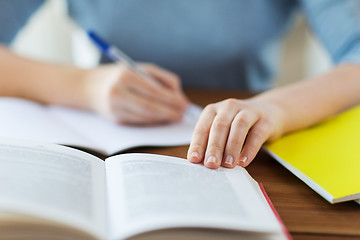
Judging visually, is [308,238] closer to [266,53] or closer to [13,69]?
[13,69]

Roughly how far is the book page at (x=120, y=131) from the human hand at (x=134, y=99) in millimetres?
15

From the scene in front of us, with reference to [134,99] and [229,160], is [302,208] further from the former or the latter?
[134,99]

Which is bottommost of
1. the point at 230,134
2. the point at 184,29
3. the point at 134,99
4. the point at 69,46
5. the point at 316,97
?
the point at 230,134

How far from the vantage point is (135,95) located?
754 millimetres

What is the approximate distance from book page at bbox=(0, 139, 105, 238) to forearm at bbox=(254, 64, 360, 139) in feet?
1.01

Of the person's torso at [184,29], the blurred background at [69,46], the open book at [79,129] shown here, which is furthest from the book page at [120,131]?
the blurred background at [69,46]

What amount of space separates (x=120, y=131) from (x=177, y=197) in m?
0.33

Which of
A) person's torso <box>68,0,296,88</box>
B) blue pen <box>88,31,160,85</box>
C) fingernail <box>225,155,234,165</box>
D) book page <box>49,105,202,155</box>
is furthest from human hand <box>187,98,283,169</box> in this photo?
person's torso <box>68,0,296,88</box>

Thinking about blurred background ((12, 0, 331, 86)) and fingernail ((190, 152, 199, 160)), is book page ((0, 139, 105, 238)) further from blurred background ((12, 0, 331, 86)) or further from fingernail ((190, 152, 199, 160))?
blurred background ((12, 0, 331, 86))

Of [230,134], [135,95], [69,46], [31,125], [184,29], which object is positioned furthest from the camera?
[69,46]

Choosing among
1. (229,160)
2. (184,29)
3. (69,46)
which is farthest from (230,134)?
(69,46)

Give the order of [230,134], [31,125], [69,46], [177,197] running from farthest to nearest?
[69,46]
[31,125]
[230,134]
[177,197]

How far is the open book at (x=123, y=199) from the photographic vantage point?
1.16ft

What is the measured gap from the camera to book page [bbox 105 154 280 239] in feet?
1.18
